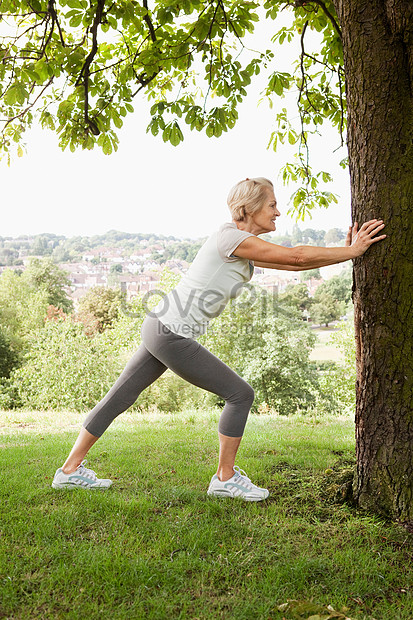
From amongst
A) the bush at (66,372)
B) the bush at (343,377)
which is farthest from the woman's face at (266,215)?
the bush at (343,377)

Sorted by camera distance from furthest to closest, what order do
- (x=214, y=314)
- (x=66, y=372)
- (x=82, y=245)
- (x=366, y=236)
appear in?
(x=82, y=245) < (x=66, y=372) < (x=214, y=314) < (x=366, y=236)

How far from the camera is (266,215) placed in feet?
9.88

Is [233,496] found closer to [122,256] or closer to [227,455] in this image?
[227,455]

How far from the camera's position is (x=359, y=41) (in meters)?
2.73

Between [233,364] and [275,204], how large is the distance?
20.9 m

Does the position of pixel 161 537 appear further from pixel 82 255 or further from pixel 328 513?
pixel 82 255

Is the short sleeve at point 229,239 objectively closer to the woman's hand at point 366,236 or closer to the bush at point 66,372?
the woman's hand at point 366,236

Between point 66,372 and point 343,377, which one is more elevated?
point 66,372

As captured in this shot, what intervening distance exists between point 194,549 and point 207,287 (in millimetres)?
1383

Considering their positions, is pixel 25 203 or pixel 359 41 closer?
pixel 359 41

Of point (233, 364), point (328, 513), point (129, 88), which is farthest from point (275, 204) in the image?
point (233, 364)

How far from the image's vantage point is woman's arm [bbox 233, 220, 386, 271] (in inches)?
104

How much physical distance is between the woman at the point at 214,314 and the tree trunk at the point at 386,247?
0.22 metres

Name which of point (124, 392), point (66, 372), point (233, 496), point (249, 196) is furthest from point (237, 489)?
point (66, 372)
